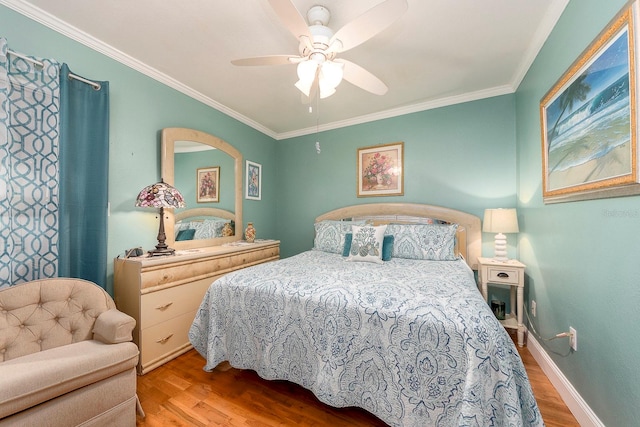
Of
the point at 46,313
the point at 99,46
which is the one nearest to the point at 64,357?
the point at 46,313

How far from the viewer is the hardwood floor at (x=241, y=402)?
1.39 m

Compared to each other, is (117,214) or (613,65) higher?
(613,65)

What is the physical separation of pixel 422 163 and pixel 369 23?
204cm

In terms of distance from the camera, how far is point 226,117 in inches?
123

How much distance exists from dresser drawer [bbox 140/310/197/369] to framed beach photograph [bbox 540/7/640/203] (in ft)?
9.72

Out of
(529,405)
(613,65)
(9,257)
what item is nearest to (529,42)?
(613,65)

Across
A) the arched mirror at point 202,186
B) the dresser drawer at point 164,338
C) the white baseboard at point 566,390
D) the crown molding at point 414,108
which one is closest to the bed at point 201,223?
the arched mirror at point 202,186

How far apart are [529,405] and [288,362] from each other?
3.93 feet

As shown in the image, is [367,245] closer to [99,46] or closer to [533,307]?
[533,307]

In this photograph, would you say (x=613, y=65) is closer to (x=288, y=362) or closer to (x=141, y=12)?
(x=288, y=362)

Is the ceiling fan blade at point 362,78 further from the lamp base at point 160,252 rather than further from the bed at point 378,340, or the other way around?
the lamp base at point 160,252

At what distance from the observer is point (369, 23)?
Answer: 132cm

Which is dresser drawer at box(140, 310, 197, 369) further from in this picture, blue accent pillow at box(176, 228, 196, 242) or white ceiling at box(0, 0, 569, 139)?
white ceiling at box(0, 0, 569, 139)

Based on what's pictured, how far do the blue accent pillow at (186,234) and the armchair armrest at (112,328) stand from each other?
113 centimetres
